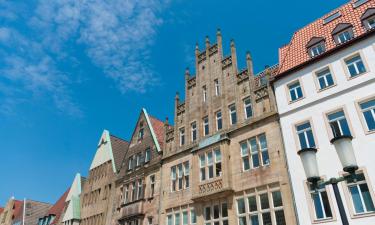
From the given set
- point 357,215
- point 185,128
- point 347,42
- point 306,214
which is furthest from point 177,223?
point 347,42

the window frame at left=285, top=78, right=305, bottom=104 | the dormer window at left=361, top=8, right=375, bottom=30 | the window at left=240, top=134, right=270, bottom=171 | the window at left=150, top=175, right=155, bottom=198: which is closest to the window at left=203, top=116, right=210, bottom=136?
the window at left=240, top=134, right=270, bottom=171

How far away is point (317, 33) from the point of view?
88.7ft

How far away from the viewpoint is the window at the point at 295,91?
79.0 ft

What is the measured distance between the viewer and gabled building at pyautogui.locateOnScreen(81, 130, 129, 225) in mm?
37812

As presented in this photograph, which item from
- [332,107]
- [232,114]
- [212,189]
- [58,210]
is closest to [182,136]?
[232,114]

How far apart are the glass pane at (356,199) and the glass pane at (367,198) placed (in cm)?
27

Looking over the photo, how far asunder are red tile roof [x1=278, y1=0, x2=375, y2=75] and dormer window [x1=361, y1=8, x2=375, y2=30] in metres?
0.31

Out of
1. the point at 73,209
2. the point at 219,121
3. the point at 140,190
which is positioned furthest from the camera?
the point at 73,209

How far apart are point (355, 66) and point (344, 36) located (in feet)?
10.8

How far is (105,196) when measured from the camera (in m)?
38.7

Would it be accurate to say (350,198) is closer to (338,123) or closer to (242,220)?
(338,123)

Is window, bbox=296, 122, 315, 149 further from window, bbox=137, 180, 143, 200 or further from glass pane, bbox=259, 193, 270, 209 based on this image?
window, bbox=137, 180, 143, 200

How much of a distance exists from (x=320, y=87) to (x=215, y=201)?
11670 millimetres

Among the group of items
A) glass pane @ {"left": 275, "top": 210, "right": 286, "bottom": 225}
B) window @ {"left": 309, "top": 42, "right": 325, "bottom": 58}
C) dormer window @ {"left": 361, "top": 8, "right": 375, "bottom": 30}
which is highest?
dormer window @ {"left": 361, "top": 8, "right": 375, "bottom": 30}
